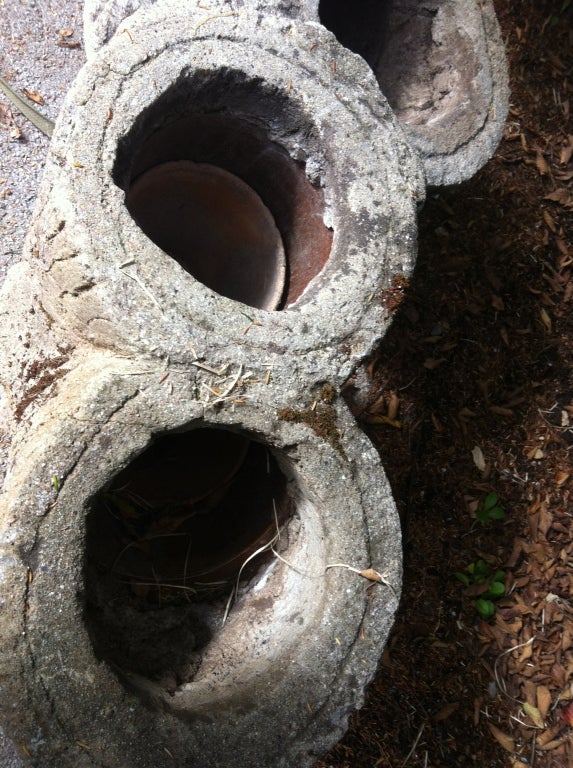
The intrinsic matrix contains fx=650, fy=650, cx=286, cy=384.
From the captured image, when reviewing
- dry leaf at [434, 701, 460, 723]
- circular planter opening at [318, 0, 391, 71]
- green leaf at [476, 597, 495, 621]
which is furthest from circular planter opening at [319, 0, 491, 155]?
dry leaf at [434, 701, 460, 723]

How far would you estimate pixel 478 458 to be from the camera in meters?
2.87

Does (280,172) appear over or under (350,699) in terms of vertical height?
over

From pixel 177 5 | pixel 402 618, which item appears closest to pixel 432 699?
pixel 402 618

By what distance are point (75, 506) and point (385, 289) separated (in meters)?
0.94

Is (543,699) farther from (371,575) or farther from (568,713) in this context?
(371,575)

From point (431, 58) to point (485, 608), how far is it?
2191 mm

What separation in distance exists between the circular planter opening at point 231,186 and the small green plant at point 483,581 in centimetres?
145

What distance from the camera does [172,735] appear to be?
1.43m

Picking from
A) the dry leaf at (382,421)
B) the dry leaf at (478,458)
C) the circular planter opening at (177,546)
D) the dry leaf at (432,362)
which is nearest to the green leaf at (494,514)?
the dry leaf at (478,458)

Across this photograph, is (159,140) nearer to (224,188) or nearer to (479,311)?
(224,188)

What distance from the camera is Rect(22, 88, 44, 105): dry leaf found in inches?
98.3

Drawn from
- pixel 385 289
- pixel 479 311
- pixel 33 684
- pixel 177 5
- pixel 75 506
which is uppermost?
pixel 177 5

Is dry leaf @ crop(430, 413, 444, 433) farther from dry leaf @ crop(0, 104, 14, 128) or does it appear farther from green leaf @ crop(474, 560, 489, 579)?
dry leaf @ crop(0, 104, 14, 128)

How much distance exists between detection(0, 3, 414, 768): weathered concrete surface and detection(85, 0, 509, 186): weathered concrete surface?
23 centimetres
